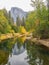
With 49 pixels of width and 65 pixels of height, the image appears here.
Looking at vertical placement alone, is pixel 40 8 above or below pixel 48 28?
above

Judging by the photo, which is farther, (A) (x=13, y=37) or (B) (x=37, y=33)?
(A) (x=13, y=37)

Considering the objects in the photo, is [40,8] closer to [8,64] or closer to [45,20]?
[45,20]

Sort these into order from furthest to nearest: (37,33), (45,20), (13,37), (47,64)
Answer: (13,37)
(37,33)
(45,20)
(47,64)

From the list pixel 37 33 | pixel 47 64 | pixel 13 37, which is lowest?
pixel 13 37

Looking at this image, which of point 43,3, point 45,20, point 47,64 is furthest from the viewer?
point 43,3

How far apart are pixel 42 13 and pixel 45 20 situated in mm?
1426

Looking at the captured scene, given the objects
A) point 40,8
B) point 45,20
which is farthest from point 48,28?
point 40,8

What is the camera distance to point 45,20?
4322cm

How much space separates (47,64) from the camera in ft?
65.9

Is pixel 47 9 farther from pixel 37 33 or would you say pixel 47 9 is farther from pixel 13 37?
pixel 13 37

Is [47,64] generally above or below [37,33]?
above

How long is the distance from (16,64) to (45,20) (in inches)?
879

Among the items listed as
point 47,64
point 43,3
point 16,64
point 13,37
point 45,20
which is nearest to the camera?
point 47,64

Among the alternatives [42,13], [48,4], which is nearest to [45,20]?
[42,13]
